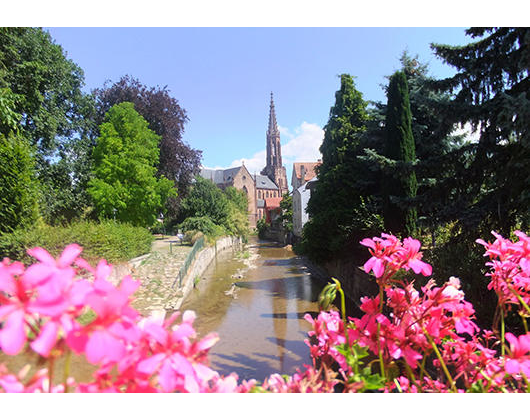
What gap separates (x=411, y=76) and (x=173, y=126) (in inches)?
697

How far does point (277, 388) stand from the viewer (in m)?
0.95

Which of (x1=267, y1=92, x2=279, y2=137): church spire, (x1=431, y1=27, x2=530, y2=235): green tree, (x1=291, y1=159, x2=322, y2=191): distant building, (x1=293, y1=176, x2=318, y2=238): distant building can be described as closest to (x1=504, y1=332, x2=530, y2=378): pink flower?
(x1=431, y1=27, x2=530, y2=235): green tree

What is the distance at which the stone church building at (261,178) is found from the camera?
73938 mm

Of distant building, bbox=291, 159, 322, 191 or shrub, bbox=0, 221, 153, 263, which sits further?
distant building, bbox=291, 159, 322, 191

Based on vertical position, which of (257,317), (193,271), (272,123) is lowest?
(257,317)

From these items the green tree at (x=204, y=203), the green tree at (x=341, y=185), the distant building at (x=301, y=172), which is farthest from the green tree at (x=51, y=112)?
the distant building at (x=301, y=172)

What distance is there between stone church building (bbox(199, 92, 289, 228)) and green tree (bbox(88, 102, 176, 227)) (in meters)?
54.3

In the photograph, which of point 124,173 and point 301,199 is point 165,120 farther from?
point 301,199

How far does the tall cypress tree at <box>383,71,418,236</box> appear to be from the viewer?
33.1 feet

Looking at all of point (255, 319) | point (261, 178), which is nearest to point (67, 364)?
point (255, 319)

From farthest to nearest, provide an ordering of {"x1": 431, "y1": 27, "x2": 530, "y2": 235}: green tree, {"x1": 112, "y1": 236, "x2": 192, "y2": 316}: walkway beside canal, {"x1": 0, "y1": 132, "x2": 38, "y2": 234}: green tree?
{"x1": 0, "y1": 132, "x2": 38, "y2": 234}: green tree → {"x1": 112, "y1": 236, "x2": 192, "y2": 316}: walkway beside canal → {"x1": 431, "y1": 27, "x2": 530, "y2": 235}: green tree

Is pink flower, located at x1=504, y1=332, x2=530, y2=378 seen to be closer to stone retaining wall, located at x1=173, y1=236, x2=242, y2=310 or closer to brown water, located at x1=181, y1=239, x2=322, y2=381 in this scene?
brown water, located at x1=181, y1=239, x2=322, y2=381

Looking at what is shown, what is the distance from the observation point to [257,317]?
9.38m

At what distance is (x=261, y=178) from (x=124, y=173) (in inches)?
2569
